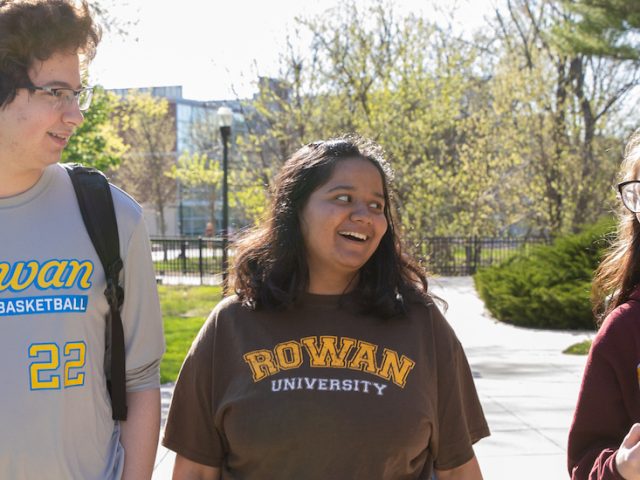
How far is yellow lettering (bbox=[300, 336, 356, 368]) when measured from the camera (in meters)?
2.17

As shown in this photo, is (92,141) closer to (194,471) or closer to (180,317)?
(180,317)

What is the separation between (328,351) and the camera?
2.18m

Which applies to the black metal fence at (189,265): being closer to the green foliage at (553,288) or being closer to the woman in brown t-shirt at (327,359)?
the green foliage at (553,288)

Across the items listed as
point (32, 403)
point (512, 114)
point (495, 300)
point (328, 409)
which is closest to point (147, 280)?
point (32, 403)

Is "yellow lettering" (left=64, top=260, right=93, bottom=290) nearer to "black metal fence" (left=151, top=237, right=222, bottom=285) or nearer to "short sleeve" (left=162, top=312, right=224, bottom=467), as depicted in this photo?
"short sleeve" (left=162, top=312, right=224, bottom=467)

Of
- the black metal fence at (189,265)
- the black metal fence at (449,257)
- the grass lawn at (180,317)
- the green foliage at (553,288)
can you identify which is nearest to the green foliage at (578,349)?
the green foliage at (553,288)

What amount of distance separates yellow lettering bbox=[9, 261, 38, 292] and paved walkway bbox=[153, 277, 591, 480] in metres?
2.39

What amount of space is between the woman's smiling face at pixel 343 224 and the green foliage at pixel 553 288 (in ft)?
33.8

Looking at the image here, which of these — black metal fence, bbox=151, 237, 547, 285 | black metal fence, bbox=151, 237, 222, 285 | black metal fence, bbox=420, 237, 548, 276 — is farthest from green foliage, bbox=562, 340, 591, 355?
black metal fence, bbox=151, 237, 222, 285

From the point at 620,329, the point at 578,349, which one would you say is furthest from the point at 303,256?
the point at 578,349

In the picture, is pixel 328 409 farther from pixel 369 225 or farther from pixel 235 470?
pixel 369 225

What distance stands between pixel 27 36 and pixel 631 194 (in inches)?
65.0

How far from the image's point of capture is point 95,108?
72.7ft

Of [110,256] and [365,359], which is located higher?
[110,256]
